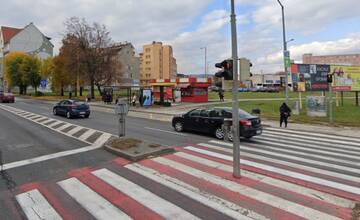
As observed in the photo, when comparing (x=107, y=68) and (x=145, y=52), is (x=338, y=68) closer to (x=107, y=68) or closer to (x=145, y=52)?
(x=107, y=68)

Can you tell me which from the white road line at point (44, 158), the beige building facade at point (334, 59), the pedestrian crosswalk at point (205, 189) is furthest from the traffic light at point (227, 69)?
the beige building facade at point (334, 59)

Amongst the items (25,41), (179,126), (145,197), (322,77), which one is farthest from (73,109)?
(25,41)

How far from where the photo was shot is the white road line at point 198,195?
5.59 metres

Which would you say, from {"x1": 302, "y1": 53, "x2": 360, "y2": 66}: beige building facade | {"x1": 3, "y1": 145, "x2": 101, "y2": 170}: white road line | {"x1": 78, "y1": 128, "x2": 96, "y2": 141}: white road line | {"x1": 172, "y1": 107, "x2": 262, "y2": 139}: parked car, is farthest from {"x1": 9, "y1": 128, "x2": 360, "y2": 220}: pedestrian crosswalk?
{"x1": 302, "y1": 53, "x2": 360, "y2": 66}: beige building facade

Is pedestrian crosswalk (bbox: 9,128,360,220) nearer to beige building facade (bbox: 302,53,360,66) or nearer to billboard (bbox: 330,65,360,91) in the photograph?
billboard (bbox: 330,65,360,91)

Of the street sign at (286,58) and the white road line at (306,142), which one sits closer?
the white road line at (306,142)

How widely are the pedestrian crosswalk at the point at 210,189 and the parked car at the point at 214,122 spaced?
260 centimetres

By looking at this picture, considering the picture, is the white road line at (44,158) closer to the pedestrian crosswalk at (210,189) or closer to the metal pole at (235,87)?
the pedestrian crosswalk at (210,189)

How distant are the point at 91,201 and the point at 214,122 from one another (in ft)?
29.2

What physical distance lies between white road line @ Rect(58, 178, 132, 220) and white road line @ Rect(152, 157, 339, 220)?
8.41 feet

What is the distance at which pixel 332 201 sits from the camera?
246 inches

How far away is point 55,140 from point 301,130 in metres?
13.1

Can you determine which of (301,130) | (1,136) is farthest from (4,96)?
(301,130)

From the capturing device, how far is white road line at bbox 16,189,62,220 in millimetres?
5477
